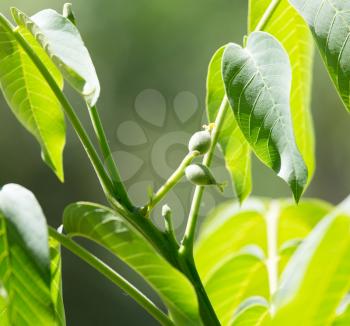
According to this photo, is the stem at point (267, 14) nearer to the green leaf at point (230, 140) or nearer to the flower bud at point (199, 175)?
the green leaf at point (230, 140)

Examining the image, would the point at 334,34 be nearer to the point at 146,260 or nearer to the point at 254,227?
the point at 146,260

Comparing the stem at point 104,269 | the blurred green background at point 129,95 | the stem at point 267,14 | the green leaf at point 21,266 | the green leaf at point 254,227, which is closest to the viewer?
the green leaf at point 21,266

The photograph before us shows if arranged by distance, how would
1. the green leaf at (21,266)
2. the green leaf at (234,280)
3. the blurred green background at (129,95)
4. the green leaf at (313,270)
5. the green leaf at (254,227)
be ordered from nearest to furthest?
the green leaf at (313,270)
the green leaf at (21,266)
the green leaf at (234,280)
the green leaf at (254,227)
the blurred green background at (129,95)

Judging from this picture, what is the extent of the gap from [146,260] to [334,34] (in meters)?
0.30

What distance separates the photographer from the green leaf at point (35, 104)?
1.00 meters

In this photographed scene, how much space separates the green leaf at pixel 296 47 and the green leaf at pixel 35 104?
0.28 metres

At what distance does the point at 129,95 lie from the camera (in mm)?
8406

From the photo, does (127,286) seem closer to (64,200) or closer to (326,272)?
(326,272)

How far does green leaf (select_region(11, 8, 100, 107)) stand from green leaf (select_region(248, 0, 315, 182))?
0.30m

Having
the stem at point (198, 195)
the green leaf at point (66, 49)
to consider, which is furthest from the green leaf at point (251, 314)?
the green leaf at point (66, 49)

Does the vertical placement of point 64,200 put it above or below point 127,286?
below

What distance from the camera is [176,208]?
1135 millimetres

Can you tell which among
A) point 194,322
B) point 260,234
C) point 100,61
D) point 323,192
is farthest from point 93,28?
point 194,322

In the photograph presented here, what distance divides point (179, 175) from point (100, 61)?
8.00 meters
